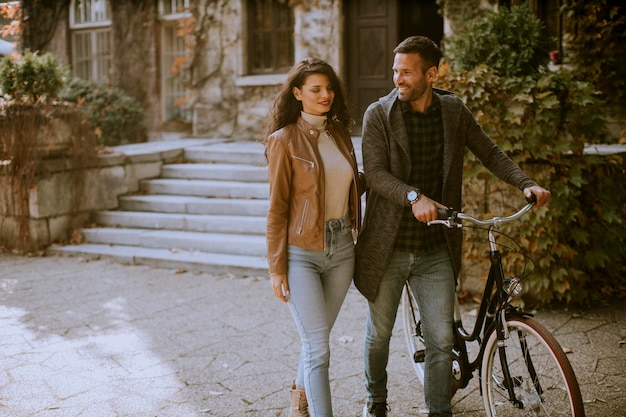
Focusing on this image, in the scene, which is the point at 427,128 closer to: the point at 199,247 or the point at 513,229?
the point at 513,229

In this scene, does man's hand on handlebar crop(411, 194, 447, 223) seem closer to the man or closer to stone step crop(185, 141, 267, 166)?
the man

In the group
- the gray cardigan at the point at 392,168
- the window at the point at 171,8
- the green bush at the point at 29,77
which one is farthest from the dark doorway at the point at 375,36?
the gray cardigan at the point at 392,168

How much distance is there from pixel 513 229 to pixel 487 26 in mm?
2478

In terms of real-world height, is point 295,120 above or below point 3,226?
above

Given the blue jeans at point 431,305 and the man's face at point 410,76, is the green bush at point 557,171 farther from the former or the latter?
the man's face at point 410,76

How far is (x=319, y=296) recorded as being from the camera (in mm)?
3082

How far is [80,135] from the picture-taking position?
318 inches

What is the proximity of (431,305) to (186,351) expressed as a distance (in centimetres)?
219

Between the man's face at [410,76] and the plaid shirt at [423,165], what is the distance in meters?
0.11

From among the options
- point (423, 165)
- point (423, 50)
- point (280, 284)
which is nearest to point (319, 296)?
point (280, 284)

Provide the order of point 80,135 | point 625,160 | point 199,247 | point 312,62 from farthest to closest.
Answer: point 80,135, point 199,247, point 625,160, point 312,62

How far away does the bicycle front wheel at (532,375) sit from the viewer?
9.16ft

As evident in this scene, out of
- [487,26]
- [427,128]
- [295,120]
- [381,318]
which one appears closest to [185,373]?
[381,318]

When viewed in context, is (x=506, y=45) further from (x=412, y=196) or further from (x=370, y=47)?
(x=370, y=47)
